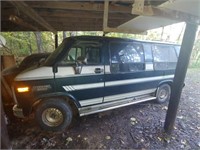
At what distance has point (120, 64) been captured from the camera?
4.31 m

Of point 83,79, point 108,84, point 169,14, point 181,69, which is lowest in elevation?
point 108,84

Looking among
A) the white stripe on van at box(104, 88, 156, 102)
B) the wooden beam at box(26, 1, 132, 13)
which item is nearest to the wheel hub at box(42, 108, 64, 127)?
the white stripe on van at box(104, 88, 156, 102)

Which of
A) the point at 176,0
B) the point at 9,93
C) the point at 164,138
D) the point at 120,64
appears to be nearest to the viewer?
the point at 176,0

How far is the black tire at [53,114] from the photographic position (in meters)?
3.63

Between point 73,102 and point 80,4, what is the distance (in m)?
2.25

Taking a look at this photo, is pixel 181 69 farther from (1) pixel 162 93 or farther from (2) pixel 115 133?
(1) pixel 162 93

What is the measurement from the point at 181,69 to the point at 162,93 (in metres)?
2.33

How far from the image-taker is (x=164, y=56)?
17.8 feet

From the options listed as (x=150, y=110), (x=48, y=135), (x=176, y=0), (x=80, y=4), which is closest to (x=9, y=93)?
(x=48, y=135)

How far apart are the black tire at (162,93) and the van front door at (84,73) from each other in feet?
7.83

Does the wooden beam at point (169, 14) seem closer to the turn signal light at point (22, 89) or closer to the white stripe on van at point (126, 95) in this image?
the white stripe on van at point (126, 95)

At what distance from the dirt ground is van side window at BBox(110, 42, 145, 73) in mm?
1385

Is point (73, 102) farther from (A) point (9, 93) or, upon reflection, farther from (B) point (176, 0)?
(B) point (176, 0)

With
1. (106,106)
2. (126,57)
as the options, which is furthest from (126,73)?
(106,106)
